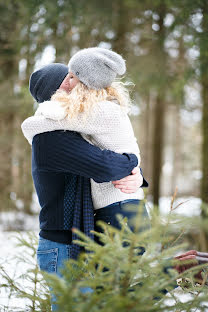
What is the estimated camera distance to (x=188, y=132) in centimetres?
2205

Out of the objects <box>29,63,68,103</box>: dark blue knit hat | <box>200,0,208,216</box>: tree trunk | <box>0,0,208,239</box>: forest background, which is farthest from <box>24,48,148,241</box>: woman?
<box>0,0,208,239</box>: forest background

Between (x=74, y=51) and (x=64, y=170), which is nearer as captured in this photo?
(x=64, y=170)

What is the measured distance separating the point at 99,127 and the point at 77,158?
0.64 feet

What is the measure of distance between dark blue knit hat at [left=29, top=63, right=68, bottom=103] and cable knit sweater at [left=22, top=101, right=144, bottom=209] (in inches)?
10.6

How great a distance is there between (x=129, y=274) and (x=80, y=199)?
0.62m

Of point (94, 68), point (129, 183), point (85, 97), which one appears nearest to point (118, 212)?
point (129, 183)

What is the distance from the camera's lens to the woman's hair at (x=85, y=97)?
173 cm

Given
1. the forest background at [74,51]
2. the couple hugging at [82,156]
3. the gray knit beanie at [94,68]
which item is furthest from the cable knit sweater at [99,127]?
the forest background at [74,51]

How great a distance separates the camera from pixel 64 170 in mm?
1762

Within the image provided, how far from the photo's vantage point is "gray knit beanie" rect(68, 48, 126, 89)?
5.96 feet

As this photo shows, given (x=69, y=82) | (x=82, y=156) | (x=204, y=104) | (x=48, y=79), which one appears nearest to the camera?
(x=82, y=156)

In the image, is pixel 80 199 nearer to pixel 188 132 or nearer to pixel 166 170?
pixel 188 132

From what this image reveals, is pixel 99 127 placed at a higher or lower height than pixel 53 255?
higher

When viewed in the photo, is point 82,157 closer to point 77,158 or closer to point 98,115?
point 77,158
